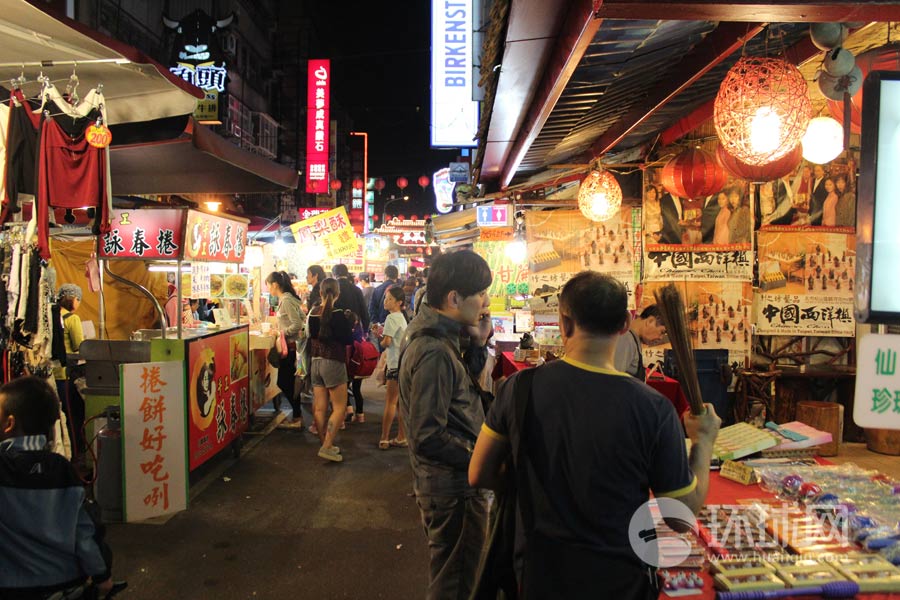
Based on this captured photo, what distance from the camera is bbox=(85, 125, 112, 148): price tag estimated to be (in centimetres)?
442

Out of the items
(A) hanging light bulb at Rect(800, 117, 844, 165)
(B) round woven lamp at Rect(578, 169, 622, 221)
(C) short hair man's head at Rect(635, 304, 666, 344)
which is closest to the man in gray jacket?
(C) short hair man's head at Rect(635, 304, 666, 344)

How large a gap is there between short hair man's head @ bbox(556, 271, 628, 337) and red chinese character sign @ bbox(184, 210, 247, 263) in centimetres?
538

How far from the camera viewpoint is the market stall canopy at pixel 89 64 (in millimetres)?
3621

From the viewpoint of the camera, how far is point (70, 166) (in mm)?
4449

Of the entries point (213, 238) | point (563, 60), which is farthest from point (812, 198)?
point (213, 238)

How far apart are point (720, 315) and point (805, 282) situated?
3.77ft

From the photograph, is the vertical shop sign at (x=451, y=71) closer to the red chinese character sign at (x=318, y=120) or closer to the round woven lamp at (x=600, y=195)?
the round woven lamp at (x=600, y=195)

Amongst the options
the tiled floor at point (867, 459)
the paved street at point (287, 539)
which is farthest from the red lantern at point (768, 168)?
the tiled floor at point (867, 459)

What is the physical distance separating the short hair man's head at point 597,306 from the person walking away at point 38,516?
8.00ft

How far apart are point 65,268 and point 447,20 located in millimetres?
8545

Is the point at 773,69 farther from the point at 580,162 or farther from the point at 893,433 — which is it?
the point at 893,433

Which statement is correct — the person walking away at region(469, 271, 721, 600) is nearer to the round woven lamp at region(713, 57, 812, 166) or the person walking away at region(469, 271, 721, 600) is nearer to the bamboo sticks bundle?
the bamboo sticks bundle

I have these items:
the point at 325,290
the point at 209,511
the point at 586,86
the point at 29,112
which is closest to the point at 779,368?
the point at 586,86

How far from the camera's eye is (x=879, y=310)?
1759mm
